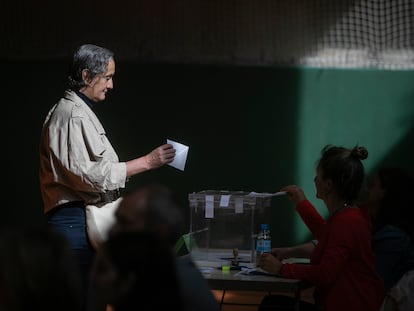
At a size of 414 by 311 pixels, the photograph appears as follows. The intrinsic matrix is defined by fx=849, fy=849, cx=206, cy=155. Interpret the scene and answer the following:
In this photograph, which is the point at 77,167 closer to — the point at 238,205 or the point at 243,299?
the point at 238,205

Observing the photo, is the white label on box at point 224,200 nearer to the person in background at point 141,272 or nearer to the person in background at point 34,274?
the person in background at point 141,272

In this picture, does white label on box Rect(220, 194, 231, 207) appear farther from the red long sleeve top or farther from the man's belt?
the red long sleeve top

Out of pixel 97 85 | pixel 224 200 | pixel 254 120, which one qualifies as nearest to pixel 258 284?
pixel 224 200

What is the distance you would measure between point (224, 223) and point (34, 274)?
3.03 meters

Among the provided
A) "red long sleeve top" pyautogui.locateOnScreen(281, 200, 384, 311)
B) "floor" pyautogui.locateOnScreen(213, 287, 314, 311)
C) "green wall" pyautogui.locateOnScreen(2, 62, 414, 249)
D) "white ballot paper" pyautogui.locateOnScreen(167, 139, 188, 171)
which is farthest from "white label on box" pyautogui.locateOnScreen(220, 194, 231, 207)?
"green wall" pyautogui.locateOnScreen(2, 62, 414, 249)

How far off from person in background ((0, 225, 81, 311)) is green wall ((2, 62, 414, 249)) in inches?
212

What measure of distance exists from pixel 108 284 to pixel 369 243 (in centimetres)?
202

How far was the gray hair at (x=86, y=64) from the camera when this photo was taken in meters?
3.98

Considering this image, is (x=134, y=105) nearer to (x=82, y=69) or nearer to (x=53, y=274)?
(x=82, y=69)

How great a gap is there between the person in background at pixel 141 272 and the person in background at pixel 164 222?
5 centimetres

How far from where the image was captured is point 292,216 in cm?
720

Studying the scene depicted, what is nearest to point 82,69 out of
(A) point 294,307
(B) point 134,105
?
(A) point 294,307

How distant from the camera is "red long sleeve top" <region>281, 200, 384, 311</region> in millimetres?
3648

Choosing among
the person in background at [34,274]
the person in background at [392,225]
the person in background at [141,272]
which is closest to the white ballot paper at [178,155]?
the person in background at [392,225]
